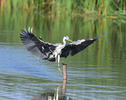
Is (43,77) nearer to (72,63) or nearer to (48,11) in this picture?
(72,63)

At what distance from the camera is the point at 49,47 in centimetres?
1178

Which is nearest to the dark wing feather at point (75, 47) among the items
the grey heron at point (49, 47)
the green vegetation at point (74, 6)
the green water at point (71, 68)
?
the grey heron at point (49, 47)

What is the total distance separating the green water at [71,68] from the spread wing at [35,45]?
0.58 metres

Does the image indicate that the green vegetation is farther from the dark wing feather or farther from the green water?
the dark wing feather

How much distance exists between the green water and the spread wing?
1.90 ft

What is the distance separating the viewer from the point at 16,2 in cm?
3123

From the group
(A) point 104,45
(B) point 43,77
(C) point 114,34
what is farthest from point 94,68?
(C) point 114,34

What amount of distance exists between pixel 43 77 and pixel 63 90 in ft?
5.26

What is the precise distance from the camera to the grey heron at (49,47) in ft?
38.2

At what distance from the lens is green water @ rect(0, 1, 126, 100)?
10.1m

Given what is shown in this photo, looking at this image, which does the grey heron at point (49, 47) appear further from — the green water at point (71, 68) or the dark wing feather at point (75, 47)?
the green water at point (71, 68)

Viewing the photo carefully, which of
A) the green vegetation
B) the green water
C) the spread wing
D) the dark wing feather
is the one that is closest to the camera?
the green water

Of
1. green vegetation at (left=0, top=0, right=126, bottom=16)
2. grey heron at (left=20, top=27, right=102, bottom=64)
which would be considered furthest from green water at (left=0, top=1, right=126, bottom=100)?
green vegetation at (left=0, top=0, right=126, bottom=16)

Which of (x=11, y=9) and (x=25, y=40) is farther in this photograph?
(x=11, y=9)
